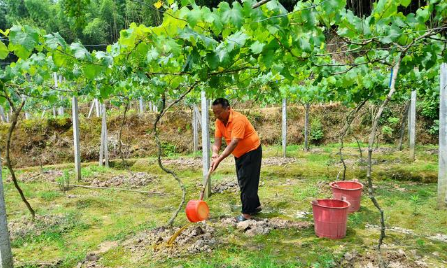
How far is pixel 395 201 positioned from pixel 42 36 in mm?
6017

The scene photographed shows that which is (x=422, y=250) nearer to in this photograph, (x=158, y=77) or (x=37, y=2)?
(x=158, y=77)

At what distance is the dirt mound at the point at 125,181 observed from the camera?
8.20 metres

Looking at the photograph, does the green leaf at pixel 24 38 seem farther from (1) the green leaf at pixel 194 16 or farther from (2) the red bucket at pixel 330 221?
(2) the red bucket at pixel 330 221

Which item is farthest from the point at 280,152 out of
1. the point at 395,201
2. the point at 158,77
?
the point at 158,77

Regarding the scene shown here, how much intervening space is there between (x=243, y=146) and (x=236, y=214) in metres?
1.37

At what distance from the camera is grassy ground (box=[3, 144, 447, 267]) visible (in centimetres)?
364

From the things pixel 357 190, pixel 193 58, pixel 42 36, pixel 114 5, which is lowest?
pixel 357 190

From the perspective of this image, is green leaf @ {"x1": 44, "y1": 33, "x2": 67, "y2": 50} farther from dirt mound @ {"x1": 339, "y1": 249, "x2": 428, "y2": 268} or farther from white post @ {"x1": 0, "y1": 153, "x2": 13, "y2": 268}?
dirt mound @ {"x1": 339, "y1": 249, "x2": 428, "y2": 268}

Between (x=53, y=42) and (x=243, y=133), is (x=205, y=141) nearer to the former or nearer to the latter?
(x=243, y=133)

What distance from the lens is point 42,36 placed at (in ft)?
7.75

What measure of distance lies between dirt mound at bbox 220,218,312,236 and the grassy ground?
10 centimetres

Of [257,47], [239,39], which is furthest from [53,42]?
[257,47]

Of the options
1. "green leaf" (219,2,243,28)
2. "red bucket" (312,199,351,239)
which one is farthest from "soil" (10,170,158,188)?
"green leaf" (219,2,243,28)

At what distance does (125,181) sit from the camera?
8500 mm
